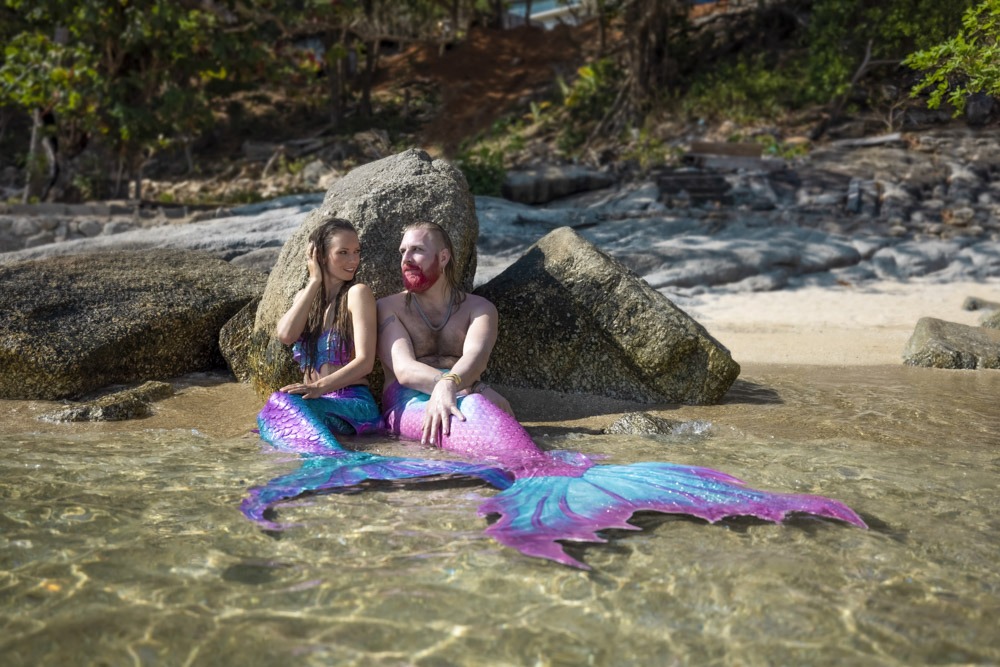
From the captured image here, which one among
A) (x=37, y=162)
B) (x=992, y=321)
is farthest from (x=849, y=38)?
(x=37, y=162)

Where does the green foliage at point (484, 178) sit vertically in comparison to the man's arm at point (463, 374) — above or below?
above

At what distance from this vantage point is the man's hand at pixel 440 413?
13.9ft

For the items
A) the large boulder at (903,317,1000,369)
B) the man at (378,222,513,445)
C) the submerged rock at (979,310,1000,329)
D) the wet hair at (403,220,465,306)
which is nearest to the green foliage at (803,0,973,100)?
the submerged rock at (979,310,1000,329)

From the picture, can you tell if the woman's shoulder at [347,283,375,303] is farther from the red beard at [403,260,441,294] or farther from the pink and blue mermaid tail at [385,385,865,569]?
the pink and blue mermaid tail at [385,385,865,569]

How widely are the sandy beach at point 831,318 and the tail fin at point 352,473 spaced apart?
4.14 m

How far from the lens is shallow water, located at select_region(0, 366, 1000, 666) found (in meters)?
2.42

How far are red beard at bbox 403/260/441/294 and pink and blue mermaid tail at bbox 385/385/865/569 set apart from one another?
1.22m

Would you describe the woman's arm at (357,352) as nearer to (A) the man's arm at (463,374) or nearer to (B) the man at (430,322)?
(B) the man at (430,322)

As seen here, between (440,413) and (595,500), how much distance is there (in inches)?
44.0

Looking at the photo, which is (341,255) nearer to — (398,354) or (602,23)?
(398,354)

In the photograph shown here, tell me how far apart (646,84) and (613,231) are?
9.44m

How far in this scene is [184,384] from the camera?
19.9ft

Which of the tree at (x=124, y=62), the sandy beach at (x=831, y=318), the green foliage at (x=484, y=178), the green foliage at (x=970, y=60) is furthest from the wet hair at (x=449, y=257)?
the tree at (x=124, y=62)

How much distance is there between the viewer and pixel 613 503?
11.0 feet
